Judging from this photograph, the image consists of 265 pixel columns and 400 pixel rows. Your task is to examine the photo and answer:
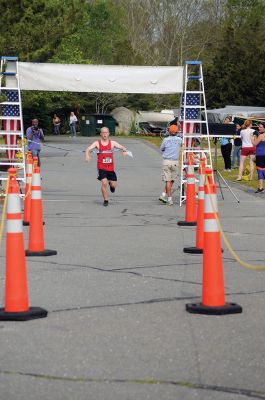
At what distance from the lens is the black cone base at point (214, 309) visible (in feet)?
Result: 25.4

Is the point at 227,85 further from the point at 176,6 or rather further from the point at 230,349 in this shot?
the point at 230,349

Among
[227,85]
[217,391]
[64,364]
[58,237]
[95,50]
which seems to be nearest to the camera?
[217,391]

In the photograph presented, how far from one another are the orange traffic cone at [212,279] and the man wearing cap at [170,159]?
11.9m

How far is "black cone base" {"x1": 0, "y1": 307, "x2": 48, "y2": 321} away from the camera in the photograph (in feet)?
24.5

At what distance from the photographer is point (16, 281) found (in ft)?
24.8

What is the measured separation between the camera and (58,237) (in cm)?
1369

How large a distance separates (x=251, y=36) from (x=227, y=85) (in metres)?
5.92

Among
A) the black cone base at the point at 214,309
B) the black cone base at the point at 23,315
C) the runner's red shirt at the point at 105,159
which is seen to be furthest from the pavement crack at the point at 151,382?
the runner's red shirt at the point at 105,159

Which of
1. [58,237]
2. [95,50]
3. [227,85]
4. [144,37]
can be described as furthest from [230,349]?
[144,37]

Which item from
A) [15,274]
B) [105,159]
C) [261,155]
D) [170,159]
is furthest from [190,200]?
[261,155]

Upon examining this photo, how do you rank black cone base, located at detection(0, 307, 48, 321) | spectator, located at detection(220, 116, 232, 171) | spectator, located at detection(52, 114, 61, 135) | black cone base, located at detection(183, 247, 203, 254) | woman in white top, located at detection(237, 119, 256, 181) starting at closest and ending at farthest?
black cone base, located at detection(0, 307, 48, 321) → black cone base, located at detection(183, 247, 203, 254) → woman in white top, located at detection(237, 119, 256, 181) → spectator, located at detection(220, 116, 232, 171) → spectator, located at detection(52, 114, 61, 135)

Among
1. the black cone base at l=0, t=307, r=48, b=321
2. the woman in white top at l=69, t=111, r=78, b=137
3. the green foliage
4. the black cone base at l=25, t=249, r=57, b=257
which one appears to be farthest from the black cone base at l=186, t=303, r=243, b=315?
the woman in white top at l=69, t=111, r=78, b=137

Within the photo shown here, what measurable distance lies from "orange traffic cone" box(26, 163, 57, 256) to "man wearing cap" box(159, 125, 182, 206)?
339 inches

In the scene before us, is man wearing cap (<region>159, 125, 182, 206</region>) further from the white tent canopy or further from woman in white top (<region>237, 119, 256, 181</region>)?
woman in white top (<region>237, 119, 256, 181</region>)
